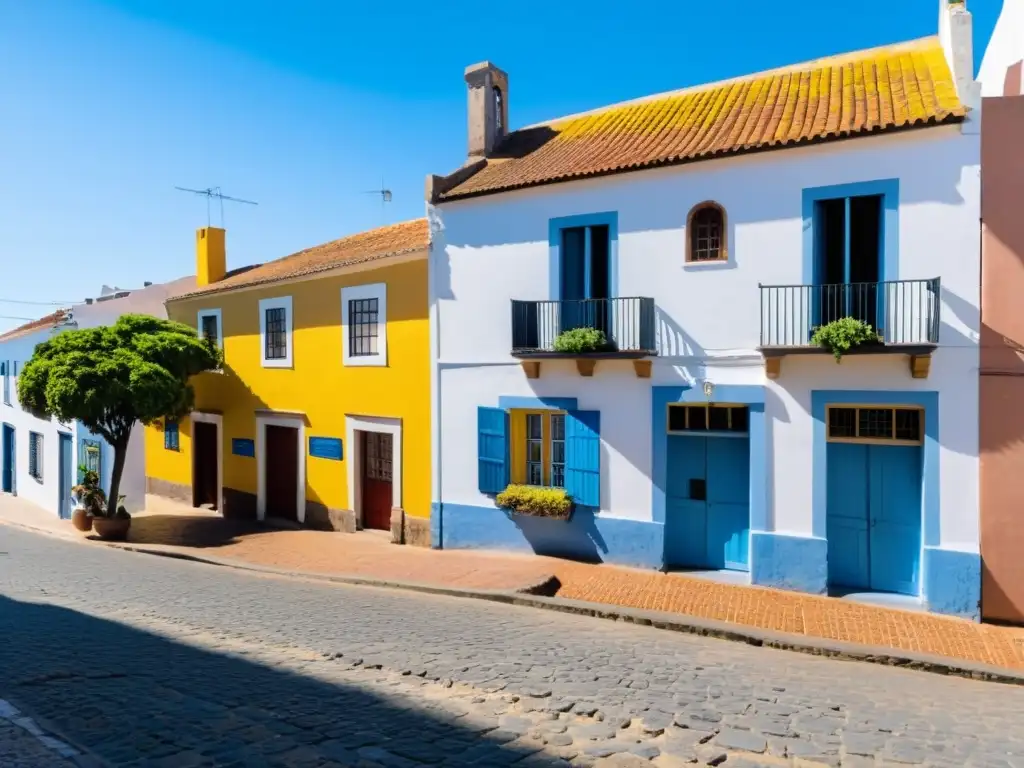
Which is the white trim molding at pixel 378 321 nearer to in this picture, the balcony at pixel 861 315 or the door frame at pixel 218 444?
the door frame at pixel 218 444

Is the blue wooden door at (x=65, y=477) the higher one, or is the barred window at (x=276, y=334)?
the barred window at (x=276, y=334)

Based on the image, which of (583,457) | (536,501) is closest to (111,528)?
(536,501)

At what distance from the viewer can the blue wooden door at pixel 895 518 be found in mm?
9312

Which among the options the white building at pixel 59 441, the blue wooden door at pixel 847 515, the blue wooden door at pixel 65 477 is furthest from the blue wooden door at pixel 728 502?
the blue wooden door at pixel 65 477

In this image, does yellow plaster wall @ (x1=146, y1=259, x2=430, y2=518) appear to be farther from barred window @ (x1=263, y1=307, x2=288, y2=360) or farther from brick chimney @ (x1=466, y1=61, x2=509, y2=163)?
brick chimney @ (x1=466, y1=61, x2=509, y2=163)

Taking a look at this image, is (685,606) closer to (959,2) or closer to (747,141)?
(747,141)

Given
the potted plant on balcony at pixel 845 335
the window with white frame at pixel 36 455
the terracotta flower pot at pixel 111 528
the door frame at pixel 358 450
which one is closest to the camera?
the potted plant on balcony at pixel 845 335

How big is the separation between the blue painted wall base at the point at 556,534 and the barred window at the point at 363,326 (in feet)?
11.9

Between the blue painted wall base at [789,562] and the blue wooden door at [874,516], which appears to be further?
the blue painted wall base at [789,562]

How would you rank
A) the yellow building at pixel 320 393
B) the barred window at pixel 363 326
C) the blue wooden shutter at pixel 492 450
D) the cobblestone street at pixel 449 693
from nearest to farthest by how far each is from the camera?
the cobblestone street at pixel 449 693, the blue wooden shutter at pixel 492 450, the yellow building at pixel 320 393, the barred window at pixel 363 326

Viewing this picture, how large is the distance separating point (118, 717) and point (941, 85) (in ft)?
38.4

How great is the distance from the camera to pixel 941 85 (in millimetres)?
9828

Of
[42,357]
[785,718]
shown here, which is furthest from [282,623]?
[42,357]

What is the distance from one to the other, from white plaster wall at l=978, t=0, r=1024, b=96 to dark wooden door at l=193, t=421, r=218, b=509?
17448 mm
